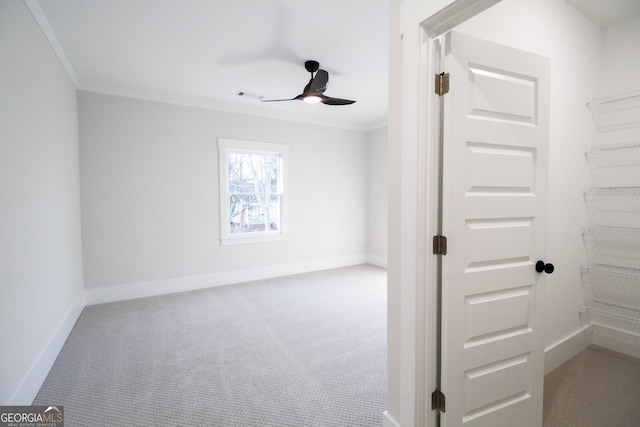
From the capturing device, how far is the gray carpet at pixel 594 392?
1.77 meters

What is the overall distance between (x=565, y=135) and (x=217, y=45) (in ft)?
9.93

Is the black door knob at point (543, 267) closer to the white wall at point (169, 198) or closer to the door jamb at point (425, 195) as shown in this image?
the door jamb at point (425, 195)

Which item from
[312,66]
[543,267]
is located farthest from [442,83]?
[312,66]

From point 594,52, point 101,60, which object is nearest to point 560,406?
point 594,52

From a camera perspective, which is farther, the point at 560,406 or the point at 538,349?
the point at 560,406

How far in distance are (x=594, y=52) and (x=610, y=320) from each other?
225 centimetres

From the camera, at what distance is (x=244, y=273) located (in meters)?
4.76

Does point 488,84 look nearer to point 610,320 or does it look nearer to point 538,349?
point 538,349

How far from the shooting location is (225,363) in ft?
7.94

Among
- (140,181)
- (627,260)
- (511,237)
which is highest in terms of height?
(140,181)

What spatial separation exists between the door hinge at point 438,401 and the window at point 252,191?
12.3 ft

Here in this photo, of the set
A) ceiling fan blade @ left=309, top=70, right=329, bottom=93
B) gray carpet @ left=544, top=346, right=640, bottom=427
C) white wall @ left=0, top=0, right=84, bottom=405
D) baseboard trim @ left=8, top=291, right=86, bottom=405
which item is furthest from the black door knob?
baseboard trim @ left=8, top=291, right=86, bottom=405

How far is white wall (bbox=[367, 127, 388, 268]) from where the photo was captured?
18.3 ft

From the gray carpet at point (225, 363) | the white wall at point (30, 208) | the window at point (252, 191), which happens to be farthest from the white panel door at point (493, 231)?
the window at point (252, 191)
